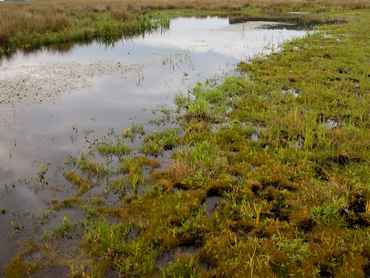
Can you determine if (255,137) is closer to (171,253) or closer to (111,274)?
(171,253)

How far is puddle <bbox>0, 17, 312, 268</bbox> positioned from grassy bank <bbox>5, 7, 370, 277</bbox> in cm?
41

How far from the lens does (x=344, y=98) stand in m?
8.84

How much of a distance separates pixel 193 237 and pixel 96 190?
2269 millimetres

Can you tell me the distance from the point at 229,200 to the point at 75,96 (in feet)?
26.1

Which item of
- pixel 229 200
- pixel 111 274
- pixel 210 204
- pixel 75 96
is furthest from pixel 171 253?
pixel 75 96

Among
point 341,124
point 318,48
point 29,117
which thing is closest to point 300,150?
point 341,124

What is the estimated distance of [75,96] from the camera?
10.3 m

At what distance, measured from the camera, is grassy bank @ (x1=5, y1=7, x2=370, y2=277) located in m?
3.64

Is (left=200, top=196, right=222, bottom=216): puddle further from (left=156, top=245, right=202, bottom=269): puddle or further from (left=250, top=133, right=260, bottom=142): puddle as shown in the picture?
(left=250, top=133, right=260, bottom=142): puddle

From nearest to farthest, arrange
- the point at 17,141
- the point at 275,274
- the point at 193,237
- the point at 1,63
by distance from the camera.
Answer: the point at 275,274 → the point at 193,237 → the point at 17,141 → the point at 1,63

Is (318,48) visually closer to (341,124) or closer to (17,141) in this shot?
(341,124)

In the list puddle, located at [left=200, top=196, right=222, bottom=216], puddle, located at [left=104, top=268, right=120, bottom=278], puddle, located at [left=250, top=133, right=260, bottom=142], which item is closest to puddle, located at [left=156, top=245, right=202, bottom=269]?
puddle, located at [left=104, top=268, right=120, bottom=278]

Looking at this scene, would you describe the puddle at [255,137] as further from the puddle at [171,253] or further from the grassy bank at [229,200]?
the puddle at [171,253]

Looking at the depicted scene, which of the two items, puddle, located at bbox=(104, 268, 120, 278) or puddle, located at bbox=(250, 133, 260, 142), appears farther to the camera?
puddle, located at bbox=(250, 133, 260, 142)
